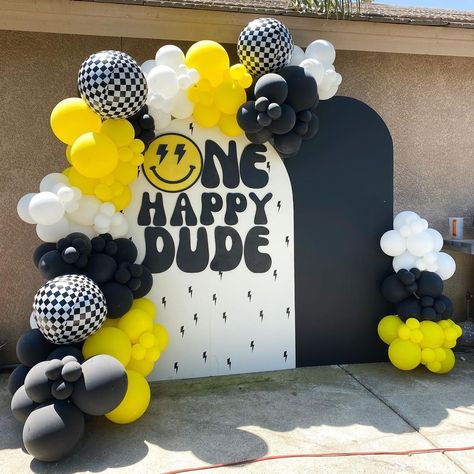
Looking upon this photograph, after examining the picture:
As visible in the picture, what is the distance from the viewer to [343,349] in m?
4.71

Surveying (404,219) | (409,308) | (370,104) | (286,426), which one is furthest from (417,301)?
(370,104)

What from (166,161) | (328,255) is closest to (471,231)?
(328,255)

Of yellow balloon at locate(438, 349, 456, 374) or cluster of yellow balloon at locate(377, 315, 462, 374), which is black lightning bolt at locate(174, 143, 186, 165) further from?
yellow balloon at locate(438, 349, 456, 374)

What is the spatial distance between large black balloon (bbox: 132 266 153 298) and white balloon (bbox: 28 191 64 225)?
78 cm

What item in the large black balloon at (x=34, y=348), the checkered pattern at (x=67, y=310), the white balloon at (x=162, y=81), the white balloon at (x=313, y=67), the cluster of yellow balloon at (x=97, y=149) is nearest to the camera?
the checkered pattern at (x=67, y=310)

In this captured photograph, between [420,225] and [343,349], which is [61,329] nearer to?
[343,349]

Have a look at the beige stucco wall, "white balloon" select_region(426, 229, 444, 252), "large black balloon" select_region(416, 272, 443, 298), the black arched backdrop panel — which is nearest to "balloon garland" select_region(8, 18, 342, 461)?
the black arched backdrop panel

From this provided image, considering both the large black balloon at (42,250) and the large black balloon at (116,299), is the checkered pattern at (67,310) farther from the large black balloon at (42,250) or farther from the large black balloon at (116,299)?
the large black balloon at (42,250)

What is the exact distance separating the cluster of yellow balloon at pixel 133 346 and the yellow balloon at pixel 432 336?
2.25m

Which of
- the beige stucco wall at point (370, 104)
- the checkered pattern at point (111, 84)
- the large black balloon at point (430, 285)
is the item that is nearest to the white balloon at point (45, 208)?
the checkered pattern at point (111, 84)

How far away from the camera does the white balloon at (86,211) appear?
3725 mm

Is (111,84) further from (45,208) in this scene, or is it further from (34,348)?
(34,348)

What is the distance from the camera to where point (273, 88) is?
12.8 ft

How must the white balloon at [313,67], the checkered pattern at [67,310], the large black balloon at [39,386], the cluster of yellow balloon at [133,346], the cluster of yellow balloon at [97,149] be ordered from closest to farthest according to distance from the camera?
the large black balloon at [39,386]
the checkered pattern at [67,310]
the cluster of yellow balloon at [133,346]
the cluster of yellow balloon at [97,149]
the white balloon at [313,67]
